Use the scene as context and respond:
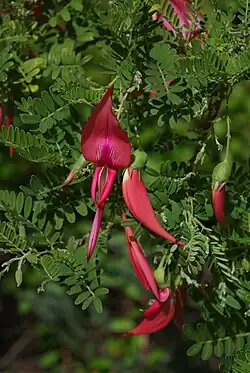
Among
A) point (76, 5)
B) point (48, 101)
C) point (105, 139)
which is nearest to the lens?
point (105, 139)

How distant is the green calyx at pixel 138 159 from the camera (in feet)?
2.54

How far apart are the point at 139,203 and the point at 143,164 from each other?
0.05m

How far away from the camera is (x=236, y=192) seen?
0.87 metres

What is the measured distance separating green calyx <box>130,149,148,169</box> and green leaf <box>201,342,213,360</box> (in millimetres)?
250

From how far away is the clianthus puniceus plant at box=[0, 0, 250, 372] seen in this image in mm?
759


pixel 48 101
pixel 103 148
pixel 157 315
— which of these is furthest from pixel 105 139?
pixel 157 315

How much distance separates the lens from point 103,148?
73 cm

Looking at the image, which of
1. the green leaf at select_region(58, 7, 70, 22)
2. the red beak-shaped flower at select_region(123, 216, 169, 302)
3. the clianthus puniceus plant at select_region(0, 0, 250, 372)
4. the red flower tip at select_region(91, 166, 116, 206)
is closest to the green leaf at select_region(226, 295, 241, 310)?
the clianthus puniceus plant at select_region(0, 0, 250, 372)

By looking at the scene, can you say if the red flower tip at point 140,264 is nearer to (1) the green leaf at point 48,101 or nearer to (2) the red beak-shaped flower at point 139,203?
(2) the red beak-shaped flower at point 139,203

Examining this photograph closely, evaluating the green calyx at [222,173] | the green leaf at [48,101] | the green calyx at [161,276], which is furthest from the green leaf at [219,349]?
the green leaf at [48,101]

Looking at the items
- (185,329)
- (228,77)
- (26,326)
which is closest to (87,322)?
(26,326)

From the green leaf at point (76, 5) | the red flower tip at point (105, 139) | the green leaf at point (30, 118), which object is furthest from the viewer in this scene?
the green leaf at point (76, 5)

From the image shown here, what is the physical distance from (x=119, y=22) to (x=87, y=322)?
179cm

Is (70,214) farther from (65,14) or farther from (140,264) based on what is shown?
(65,14)
